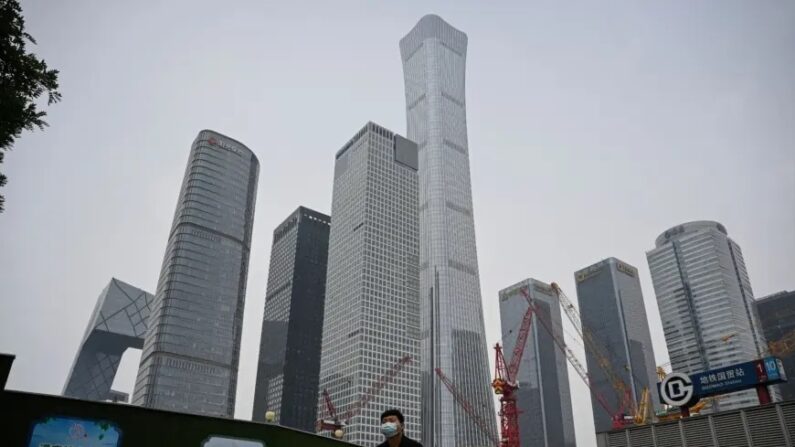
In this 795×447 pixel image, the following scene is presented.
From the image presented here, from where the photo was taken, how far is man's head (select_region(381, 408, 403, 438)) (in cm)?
1013

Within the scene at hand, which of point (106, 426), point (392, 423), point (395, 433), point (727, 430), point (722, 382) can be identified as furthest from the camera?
point (722, 382)

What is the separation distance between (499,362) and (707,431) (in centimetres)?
9163

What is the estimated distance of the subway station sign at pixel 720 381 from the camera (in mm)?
57812

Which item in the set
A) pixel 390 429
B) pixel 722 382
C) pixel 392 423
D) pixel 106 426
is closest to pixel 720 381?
pixel 722 382

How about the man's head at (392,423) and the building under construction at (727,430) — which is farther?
the building under construction at (727,430)

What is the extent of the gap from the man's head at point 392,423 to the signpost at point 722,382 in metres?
59.1

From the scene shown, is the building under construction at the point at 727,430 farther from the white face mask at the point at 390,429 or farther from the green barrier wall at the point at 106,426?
the white face mask at the point at 390,429

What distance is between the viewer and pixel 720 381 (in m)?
60.5

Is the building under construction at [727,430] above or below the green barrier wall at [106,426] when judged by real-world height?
above

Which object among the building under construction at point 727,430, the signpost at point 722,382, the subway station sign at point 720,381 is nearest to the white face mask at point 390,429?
the building under construction at point 727,430

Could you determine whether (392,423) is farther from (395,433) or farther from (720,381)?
(720,381)

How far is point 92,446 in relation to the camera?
46.0 feet

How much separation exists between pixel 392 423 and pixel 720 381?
6354 centimetres

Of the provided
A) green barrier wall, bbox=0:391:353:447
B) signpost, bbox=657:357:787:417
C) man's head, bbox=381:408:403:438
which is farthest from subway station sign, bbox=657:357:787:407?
man's head, bbox=381:408:403:438
